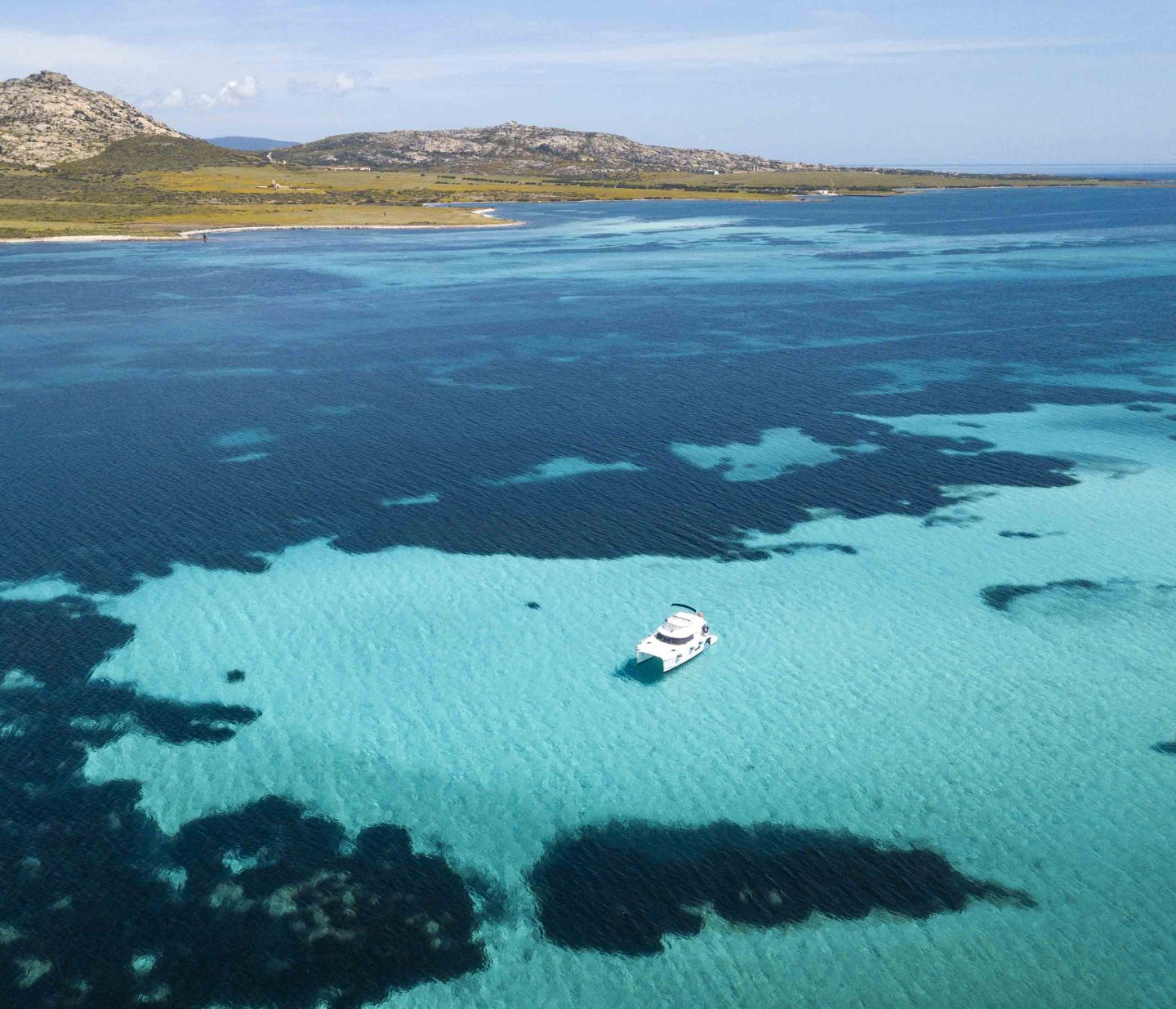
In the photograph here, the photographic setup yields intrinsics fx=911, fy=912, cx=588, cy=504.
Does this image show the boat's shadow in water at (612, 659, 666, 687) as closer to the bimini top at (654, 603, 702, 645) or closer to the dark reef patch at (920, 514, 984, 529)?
the bimini top at (654, 603, 702, 645)

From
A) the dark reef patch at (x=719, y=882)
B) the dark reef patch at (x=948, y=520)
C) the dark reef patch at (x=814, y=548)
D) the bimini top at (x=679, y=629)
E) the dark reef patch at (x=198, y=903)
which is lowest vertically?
the dark reef patch at (x=198, y=903)

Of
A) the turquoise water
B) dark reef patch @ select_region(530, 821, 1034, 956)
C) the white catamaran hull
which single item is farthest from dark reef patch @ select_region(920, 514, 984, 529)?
dark reef patch @ select_region(530, 821, 1034, 956)

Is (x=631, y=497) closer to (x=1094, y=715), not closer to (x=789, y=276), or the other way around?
(x=1094, y=715)

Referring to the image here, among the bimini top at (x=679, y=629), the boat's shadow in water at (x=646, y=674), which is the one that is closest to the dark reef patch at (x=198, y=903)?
the boat's shadow in water at (x=646, y=674)

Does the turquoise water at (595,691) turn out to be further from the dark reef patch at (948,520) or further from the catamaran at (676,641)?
the catamaran at (676,641)

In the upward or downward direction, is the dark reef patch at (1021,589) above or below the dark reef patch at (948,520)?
below

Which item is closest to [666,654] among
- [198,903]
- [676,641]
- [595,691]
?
[676,641]

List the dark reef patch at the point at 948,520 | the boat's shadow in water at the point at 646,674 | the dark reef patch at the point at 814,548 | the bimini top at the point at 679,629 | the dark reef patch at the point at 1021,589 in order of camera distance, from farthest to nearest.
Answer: the dark reef patch at the point at 948,520, the dark reef patch at the point at 814,548, the dark reef patch at the point at 1021,589, the bimini top at the point at 679,629, the boat's shadow in water at the point at 646,674
